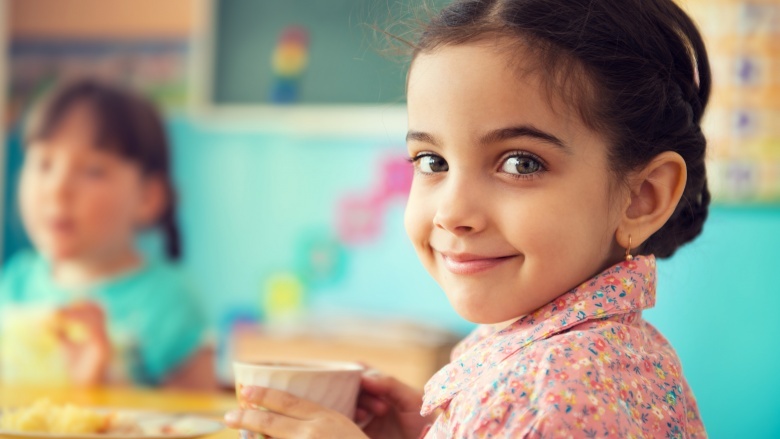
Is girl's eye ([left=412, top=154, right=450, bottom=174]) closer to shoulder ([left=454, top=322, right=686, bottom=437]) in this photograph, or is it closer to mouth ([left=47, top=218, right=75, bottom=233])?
shoulder ([left=454, top=322, right=686, bottom=437])

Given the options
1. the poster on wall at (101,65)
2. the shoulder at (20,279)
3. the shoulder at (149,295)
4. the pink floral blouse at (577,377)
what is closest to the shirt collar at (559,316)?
the pink floral blouse at (577,377)

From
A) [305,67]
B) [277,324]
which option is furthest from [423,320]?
[305,67]

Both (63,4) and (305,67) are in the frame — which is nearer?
(305,67)

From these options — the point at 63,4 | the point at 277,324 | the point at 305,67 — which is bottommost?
the point at 277,324

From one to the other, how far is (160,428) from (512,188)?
47 centimetres

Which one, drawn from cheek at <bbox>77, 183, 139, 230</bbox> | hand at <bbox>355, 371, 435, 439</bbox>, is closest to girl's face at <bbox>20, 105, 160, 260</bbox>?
cheek at <bbox>77, 183, 139, 230</bbox>

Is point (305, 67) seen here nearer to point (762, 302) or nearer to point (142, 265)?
point (142, 265)

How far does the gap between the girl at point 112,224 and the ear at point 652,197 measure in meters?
1.51

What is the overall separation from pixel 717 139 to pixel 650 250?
8.13ft

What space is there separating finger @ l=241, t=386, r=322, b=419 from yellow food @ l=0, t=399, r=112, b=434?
201 millimetres

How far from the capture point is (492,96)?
0.85 metres

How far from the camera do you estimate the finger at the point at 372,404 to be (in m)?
1.05

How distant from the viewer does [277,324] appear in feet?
12.1

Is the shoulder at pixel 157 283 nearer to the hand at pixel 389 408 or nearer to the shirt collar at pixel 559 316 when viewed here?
the hand at pixel 389 408
